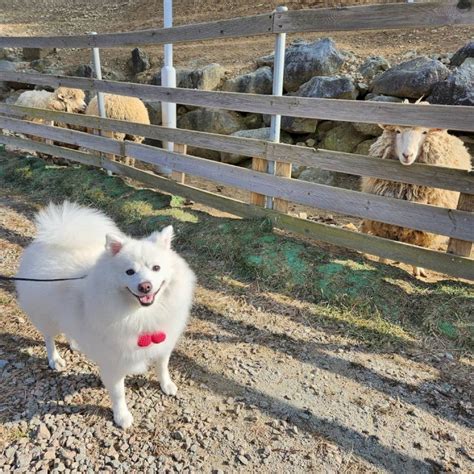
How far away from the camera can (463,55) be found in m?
7.80

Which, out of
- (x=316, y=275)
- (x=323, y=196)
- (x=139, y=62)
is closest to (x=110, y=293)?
(x=316, y=275)

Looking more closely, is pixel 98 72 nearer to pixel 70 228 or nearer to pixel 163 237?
pixel 70 228

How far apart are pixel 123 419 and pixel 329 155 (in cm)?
297

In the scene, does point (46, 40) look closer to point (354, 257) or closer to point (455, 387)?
point (354, 257)

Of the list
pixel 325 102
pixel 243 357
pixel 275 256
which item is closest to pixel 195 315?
pixel 243 357

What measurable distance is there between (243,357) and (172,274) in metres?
1.19

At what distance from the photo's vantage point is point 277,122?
457 centimetres

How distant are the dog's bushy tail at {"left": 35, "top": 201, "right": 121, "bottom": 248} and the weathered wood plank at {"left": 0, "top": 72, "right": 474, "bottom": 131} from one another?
2280 mm

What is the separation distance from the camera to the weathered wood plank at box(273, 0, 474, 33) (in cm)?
326

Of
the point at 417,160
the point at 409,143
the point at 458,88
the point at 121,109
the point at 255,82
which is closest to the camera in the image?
the point at 409,143

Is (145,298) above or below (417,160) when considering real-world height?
below

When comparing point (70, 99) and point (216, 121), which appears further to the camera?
point (216, 121)

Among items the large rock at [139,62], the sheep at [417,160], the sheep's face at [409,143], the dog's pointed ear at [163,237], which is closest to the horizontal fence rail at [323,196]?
the sheep's face at [409,143]

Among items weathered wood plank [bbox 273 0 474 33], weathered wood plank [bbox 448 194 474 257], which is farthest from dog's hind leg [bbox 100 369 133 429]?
weathered wood plank [bbox 273 0 474 33]
